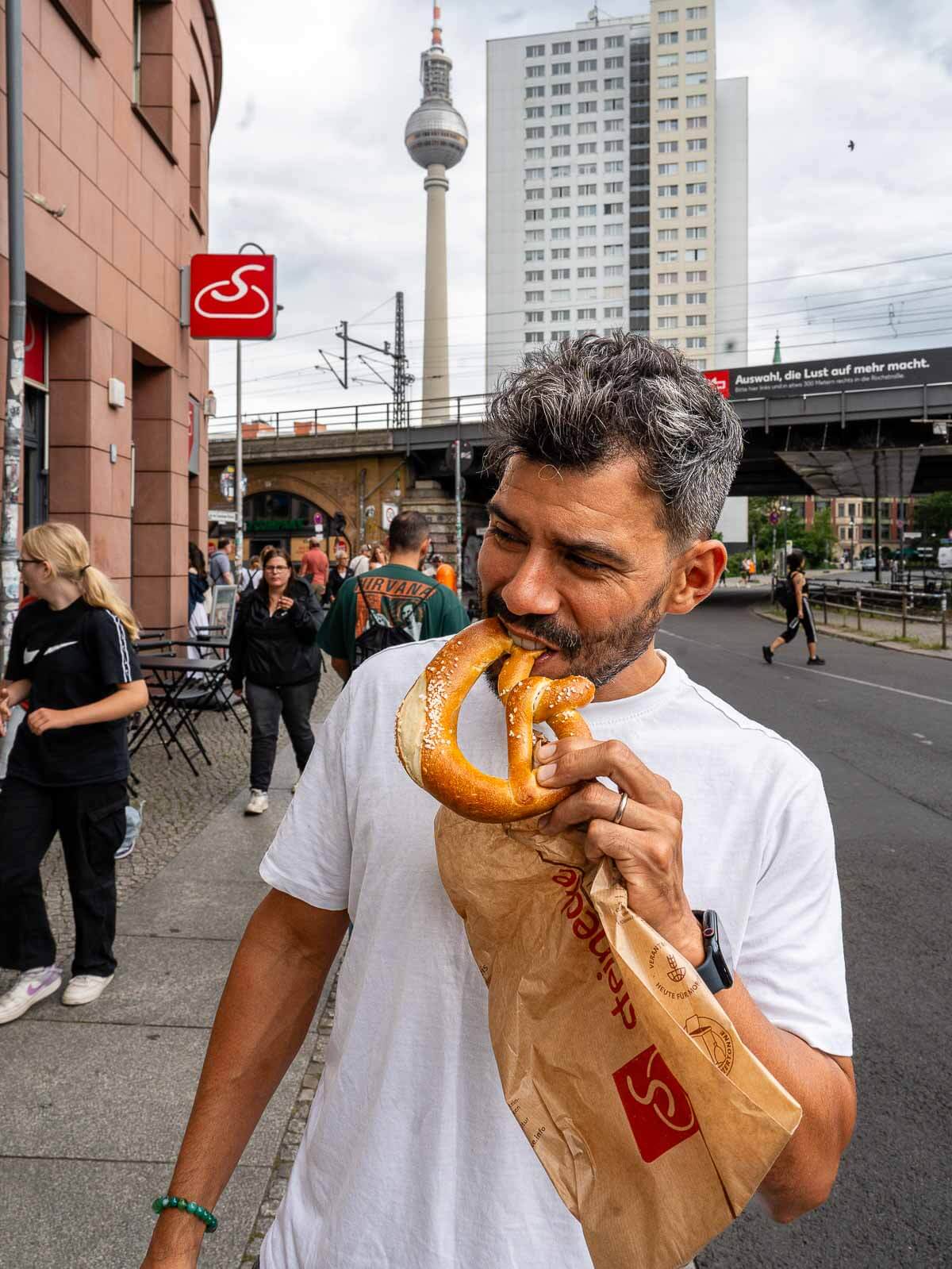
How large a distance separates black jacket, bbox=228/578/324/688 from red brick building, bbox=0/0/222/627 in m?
2.87

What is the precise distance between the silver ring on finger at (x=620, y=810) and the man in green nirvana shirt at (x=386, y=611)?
195 inches

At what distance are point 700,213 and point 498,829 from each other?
110m

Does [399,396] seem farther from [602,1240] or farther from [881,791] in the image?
[602,1240]

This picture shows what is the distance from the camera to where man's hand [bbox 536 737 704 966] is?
113cm

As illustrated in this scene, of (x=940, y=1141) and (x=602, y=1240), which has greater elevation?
(x=602, y=1240)

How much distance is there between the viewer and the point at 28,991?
4.31 meters

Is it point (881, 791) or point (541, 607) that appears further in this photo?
point (881, 791)

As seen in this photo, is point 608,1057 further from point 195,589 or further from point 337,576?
point 337,576

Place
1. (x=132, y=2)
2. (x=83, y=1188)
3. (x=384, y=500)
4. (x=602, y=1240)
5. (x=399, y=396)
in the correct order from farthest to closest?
(x=399, y=396), (x=384, y=500), (x=132, y=2), (x=83, y=1188), (x=602, y=1240)

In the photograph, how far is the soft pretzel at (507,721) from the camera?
122 centimetres

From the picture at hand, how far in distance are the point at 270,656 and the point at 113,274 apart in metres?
5.38

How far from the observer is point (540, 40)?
103688 millimetres

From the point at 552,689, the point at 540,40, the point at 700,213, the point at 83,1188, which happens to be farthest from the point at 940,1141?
the point at 540,40

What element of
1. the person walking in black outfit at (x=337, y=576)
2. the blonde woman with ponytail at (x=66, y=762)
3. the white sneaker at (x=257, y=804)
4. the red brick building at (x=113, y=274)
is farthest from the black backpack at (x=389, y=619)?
the person walking in black outfit at (x=337, y=576)
